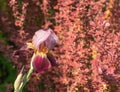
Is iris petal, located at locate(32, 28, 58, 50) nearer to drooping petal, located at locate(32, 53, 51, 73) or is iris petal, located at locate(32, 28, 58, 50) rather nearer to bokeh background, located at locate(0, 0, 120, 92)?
drooping petal, located at locate(32, 53, 51, 73)

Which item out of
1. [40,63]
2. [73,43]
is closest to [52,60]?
[40,63]

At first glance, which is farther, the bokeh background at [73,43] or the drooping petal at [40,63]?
the bokeh background at [73,43]

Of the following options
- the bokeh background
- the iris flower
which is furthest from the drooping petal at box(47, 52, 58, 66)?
Answer: the bokeh background

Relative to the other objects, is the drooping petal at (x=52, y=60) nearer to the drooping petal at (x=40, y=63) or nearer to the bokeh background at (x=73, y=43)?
the drooping petal at (x=40, y=63)

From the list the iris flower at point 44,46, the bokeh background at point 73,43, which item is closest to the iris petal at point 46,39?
the iris flower at point 44,46

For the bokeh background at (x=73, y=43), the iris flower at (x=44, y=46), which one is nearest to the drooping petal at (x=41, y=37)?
the iris flower at (x=44, y=46)

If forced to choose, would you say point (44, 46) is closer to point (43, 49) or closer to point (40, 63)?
point (43, 49)

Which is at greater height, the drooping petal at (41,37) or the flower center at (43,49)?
the drooping petal at (41,37)

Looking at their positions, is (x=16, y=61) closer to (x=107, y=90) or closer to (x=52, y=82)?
(x=52, y=82)
